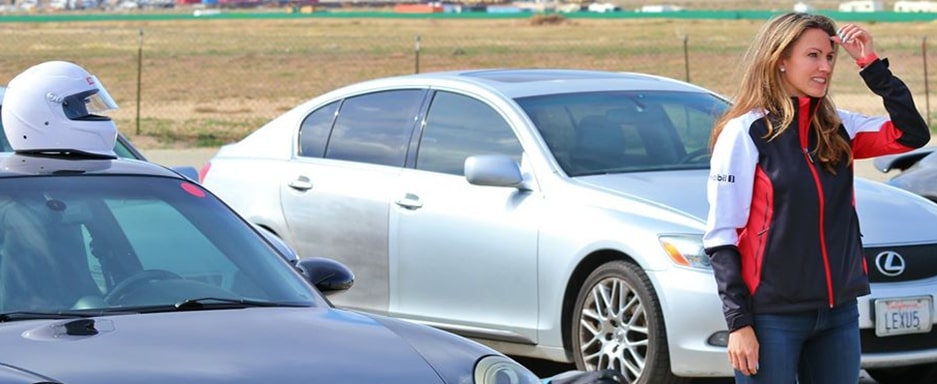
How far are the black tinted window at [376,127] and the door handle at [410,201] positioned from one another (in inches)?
11.2

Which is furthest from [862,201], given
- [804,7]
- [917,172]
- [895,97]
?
[804,7]

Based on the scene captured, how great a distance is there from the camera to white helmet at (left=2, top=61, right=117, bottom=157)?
219 inches

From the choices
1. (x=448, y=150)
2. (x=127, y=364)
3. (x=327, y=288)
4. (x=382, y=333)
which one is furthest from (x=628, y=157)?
(x=127, y=364)

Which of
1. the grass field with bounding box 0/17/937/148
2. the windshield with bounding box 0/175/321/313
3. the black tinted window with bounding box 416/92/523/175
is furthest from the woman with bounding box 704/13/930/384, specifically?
the grass field with bounding box 0/17/937/148

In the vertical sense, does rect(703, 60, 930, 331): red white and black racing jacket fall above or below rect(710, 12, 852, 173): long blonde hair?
below

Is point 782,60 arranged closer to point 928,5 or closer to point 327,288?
point 327,288

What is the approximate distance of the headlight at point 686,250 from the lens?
7055 millimetres

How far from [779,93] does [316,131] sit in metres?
5.04

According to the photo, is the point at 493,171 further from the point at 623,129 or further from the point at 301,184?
the point at 301,184

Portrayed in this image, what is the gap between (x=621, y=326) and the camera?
7.31m

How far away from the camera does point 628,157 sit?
816cm

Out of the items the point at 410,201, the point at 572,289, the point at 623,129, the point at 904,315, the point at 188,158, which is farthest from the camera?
the point at 188,158

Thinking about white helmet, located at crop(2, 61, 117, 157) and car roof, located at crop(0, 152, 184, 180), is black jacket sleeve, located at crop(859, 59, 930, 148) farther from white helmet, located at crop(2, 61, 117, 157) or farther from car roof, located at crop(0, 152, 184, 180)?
white helmet, located at crop(2, 61, 117, 157)

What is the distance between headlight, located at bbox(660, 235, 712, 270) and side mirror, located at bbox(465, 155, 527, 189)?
97 cm
